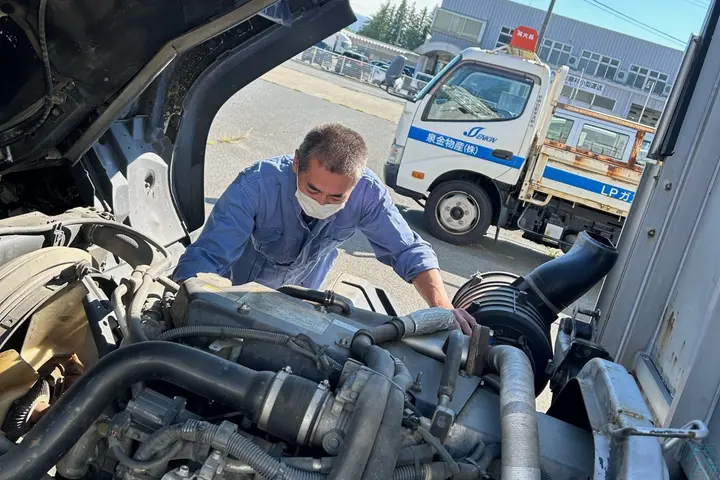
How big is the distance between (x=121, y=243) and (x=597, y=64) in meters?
36.8

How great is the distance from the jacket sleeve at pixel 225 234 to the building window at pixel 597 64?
35.7 meters

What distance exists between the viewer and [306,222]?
9.02 feet

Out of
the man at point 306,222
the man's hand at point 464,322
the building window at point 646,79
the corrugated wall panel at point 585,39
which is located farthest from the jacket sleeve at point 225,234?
the building window at point 646,79

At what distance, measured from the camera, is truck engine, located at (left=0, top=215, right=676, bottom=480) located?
1.31 m

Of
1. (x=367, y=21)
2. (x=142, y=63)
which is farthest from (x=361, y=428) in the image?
(x=367, y=21)

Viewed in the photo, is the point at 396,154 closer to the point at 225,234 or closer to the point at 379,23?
the point at 225,234

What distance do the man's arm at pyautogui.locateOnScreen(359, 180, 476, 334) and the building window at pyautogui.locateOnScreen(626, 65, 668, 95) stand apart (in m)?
34.8

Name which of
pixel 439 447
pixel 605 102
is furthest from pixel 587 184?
pixel 605 102

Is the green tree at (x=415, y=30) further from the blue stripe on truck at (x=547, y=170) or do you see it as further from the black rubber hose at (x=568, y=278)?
the black rubber hose at (x=568, y=278)

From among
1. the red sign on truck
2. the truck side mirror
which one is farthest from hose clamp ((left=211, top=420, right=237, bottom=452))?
the red sign on truck

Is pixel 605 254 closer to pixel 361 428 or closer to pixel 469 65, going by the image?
pixel 361 428

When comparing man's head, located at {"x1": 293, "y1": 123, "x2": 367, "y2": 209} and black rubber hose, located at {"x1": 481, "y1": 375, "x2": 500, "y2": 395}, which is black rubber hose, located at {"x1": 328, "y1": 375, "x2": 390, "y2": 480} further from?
man's head, located at {"x1": 293, "y1": 123, "x2": 367, "y2": 209}

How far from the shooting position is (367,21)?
2288 inches

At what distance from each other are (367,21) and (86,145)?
59.3 meters
